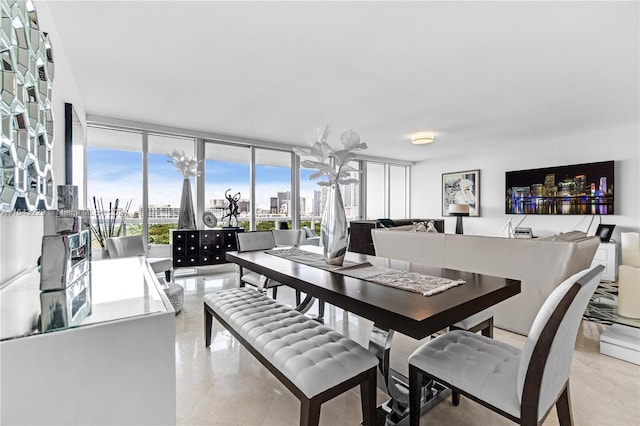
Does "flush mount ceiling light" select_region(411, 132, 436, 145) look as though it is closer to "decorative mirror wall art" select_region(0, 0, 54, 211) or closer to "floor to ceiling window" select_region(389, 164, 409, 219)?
"floor to ceiling window" select_region(389, 164, 409, 219)

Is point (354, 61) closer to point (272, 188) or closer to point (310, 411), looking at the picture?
point (310, 411)

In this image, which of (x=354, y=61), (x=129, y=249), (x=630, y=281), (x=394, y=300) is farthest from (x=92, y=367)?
(x=630, y=281)

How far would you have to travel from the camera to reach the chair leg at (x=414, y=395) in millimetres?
1379

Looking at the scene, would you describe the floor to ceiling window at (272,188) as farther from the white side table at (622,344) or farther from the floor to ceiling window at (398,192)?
the white side table at (622,344)

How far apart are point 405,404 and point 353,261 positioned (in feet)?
2.96

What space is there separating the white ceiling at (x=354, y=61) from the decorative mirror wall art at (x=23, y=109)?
89 cm

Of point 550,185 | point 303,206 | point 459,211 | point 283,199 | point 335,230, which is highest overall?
point 550,185

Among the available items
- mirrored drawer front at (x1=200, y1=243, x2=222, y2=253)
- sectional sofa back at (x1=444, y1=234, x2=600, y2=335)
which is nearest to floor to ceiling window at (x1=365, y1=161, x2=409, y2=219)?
mirrored drawer front at (x1=200, y1=243, x2=222, y2=253)

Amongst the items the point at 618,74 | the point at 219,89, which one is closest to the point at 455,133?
the point at 618,74

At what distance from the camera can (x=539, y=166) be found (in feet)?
19.5

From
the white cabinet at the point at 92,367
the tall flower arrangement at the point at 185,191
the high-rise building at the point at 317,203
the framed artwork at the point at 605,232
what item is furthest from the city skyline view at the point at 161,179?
the framed artwork at the point at 605,232

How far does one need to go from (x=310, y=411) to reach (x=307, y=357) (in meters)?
0.20

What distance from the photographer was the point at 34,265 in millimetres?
1495

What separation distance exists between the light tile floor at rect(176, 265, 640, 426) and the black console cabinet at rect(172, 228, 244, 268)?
2.10m
